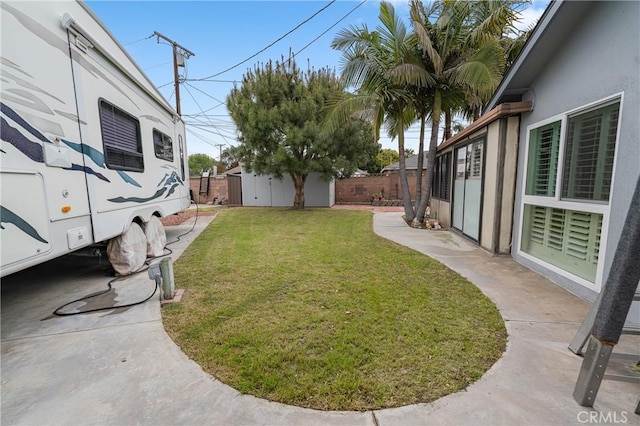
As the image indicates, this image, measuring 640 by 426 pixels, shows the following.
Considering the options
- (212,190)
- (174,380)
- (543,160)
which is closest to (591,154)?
(543,160)

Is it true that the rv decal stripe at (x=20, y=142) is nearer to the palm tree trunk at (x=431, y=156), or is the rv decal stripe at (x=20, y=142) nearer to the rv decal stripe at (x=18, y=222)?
the rv decal stripe at (x=18, y=222)

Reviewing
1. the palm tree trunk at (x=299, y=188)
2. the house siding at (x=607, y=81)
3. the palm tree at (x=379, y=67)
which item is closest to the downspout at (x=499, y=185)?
the house siding at (x=607, y=81)

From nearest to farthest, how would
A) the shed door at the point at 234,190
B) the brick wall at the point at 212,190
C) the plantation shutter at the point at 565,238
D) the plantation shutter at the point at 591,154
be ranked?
the plantation shutter at the point at 591,154, the plantation shutter at the point at 565,238, the shed door at the point at 234,190, the brick wall at the point at 212,190

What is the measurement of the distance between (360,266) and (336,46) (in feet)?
21.7

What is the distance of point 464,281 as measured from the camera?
3998 mm

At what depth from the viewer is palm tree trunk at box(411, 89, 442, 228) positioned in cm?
803

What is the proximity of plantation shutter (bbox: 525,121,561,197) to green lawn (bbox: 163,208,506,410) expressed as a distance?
1.94m

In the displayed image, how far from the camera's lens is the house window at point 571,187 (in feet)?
10.5

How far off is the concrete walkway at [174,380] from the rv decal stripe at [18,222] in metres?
1.00

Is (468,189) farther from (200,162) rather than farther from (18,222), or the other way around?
(200,162)

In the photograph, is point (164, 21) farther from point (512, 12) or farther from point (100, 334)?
point (100, 334)

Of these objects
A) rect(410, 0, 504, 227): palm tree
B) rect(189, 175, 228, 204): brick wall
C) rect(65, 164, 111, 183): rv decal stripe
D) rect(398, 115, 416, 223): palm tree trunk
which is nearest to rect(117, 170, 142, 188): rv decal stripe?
rect(65, 164, 111, 183): rv decal stripe

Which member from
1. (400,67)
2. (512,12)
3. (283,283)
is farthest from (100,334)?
(512,12)

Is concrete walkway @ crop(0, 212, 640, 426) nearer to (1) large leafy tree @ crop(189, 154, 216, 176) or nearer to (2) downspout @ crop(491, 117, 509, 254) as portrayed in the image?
(2) downspout @ crop(491, 117, 509, 254)
